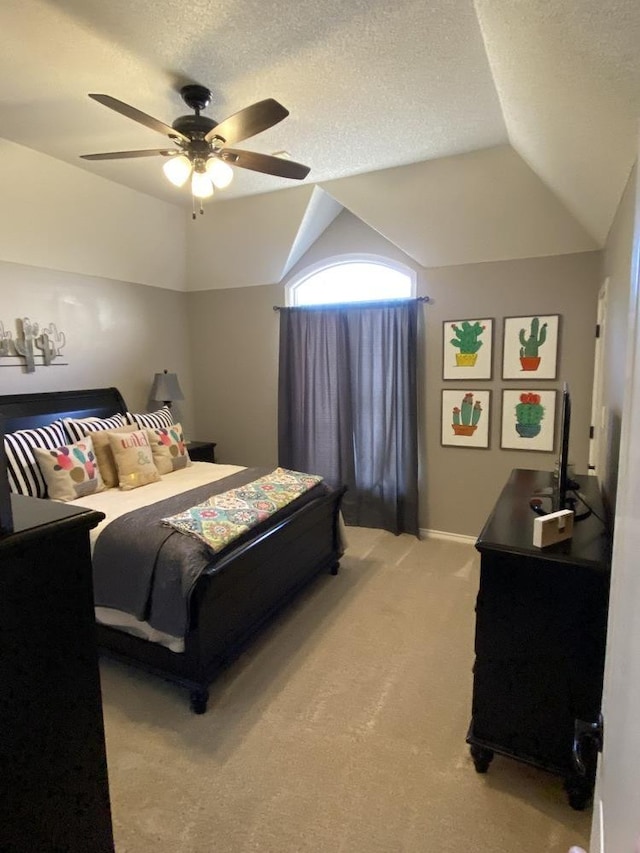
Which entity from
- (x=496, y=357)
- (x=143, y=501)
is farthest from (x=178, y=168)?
(x=496, y=357)

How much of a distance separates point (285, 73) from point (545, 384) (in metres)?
2.74

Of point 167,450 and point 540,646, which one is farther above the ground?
point 167,450

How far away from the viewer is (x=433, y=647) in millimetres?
2635

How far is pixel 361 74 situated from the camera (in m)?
2.21

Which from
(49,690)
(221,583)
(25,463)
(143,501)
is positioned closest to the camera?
(49,690)

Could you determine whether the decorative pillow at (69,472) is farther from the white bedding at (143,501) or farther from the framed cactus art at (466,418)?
the framed cactus art at (466,418)

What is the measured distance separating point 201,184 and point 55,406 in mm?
2240

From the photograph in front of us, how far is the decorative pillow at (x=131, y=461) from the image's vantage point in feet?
10.9

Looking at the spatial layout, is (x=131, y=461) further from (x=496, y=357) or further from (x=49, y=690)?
(x=496, y=357)

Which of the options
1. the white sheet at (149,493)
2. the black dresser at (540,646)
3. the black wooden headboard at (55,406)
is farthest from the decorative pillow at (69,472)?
the black dresser at (540,646)

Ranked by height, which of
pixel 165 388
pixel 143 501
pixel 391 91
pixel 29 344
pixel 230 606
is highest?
pixel 391 91

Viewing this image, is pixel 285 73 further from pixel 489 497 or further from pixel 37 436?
pixel 489 497

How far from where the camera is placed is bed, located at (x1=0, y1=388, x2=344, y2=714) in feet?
7.10

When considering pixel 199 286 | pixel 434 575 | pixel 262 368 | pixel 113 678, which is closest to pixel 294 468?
pixel 262 368
